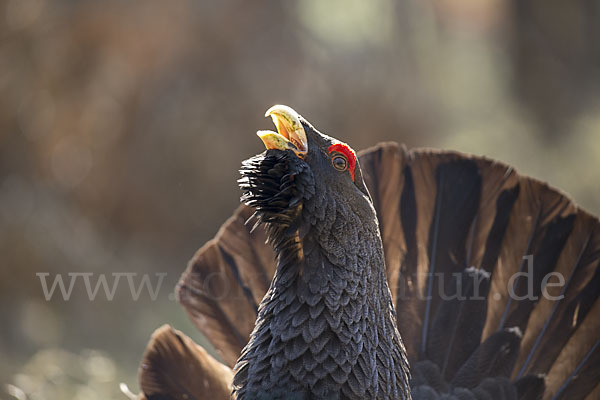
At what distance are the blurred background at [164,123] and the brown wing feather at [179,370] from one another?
2666 mm

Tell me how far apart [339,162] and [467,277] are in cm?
87

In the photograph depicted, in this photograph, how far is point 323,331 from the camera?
1855 mm

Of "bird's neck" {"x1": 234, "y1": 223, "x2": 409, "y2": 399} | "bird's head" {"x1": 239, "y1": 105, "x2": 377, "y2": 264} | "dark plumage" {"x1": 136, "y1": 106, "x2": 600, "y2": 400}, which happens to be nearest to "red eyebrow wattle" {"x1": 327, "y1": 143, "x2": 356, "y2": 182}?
"bird's head" {"x1": 239, "y1": 105, "x2": 377, "y2": 264}

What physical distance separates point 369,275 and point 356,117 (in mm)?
4929

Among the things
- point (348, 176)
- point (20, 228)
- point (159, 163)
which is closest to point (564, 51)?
point (159, 163)

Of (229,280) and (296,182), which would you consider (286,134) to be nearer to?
(296,182)

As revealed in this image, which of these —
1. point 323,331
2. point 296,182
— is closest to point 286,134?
point 296,182

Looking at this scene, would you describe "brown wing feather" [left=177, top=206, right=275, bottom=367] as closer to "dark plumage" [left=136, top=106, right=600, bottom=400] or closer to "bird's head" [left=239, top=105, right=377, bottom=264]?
"dark plumage" [left=136, top=106, right=600, bottom=400]

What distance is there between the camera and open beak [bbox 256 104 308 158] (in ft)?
6.13

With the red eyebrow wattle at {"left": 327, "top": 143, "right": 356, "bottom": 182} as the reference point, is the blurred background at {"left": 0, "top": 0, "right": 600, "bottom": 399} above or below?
above

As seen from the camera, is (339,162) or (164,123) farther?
(164,123)

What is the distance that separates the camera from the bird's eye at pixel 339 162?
193 centimetres

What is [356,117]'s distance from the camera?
22.1 ft

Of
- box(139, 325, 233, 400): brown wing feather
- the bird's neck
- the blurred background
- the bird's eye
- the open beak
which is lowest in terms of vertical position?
the bird's neck
